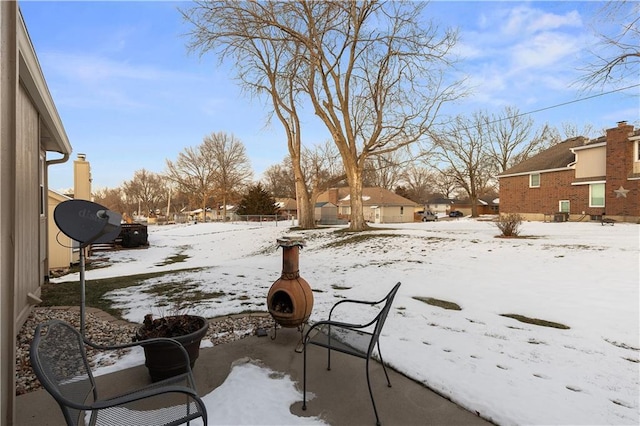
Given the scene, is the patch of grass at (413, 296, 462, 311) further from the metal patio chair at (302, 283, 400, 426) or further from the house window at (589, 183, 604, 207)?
the house window at (589, 183, 604, 207)

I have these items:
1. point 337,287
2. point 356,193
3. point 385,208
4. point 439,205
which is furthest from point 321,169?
point 439,205

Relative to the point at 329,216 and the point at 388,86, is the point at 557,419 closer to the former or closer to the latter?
the point at 388,86

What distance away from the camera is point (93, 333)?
3.71 metres

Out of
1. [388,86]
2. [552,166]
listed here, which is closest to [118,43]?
[388,86]

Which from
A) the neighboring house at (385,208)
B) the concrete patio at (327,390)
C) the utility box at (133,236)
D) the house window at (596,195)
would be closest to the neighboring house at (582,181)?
the house window at (596,195)

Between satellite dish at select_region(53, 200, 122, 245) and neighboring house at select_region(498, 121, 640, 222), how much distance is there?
24.4 metres

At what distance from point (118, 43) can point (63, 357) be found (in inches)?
355

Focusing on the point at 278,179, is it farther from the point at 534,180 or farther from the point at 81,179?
the point at 81,179

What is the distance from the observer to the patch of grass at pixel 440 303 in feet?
16.1

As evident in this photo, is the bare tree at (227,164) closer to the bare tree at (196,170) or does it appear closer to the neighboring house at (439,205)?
the bare tree at (196,170)

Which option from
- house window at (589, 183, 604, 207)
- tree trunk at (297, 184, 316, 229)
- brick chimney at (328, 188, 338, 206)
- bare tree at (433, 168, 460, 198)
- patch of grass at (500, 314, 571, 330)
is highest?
bare tree at (433, 168, 460, 198)

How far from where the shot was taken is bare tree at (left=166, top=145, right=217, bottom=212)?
4688 cm

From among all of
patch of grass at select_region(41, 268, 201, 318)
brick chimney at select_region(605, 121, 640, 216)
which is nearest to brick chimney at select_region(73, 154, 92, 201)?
patch of grass at select_region(41, 268, 201, 318)

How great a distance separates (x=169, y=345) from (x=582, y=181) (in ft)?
85.3
